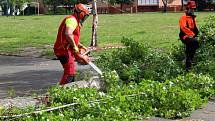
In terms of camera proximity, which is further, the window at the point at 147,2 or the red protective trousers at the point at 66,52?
the window at the point at 147,2

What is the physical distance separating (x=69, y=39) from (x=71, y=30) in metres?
0.18

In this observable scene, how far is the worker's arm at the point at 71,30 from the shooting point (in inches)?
350

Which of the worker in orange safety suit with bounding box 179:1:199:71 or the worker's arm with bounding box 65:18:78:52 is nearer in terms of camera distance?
the worker's arm with bounding box 65:18:78:52

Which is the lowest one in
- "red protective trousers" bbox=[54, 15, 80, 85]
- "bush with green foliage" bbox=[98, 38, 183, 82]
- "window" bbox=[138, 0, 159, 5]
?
"bush with green foliage" bbox=[98, 38, 183, 82]

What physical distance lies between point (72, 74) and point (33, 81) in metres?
3.88

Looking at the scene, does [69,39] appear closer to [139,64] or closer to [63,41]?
[63,41]

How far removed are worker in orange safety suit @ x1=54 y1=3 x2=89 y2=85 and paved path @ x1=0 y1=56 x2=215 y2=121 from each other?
1.63m

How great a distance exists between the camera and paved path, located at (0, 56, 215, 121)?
344 inches

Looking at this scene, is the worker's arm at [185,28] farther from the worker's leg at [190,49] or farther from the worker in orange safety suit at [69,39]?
the worker in orange safety suit at [69,39]

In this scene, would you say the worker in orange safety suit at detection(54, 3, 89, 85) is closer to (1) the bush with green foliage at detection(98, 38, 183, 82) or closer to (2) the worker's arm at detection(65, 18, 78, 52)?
(2) the worker's arm at detection(65, 18, 78, 52)

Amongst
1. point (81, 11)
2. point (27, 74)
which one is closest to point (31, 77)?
point (27, 74)

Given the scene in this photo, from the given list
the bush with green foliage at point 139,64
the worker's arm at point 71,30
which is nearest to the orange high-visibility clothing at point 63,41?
the worker's arm at point 71,30

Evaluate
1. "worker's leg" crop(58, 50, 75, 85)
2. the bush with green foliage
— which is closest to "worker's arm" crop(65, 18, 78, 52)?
"worker's leg" crop(58, 50, 75, 85)

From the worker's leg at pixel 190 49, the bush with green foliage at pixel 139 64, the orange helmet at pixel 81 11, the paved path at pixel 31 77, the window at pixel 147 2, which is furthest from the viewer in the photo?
the window at pixel 147 2
